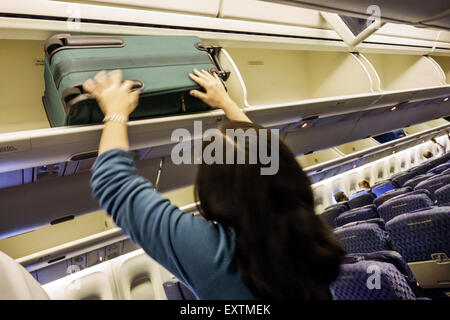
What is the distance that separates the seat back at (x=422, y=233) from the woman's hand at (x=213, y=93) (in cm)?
146

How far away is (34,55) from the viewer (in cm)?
157

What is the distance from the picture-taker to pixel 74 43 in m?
1.20

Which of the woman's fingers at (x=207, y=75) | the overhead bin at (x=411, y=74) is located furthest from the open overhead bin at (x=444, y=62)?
the woman's fingers at (x=207, y=75)

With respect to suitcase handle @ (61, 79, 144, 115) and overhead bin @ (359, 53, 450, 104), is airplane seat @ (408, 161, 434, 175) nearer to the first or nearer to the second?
overhead bin @ (359, 53, 450, 104)

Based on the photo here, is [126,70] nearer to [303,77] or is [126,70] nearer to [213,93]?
[213,93]

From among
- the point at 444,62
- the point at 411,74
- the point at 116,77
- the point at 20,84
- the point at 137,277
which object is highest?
the point at 444,62

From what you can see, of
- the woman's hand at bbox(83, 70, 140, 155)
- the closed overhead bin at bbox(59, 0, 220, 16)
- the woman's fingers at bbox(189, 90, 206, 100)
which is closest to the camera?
the woman's hand at bbox(83, 70, 140, 155)

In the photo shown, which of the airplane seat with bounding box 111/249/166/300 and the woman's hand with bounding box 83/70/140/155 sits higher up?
the woman's hand with bounding box 83/70/140/155

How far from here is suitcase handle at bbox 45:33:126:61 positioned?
1.20m


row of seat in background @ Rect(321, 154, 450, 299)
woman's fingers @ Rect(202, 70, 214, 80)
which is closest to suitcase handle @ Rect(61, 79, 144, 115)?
woman's fingers @ Rect(202, 70, 214, 80)

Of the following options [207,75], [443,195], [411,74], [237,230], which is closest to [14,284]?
[237,230]

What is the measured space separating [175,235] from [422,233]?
192 centimetres

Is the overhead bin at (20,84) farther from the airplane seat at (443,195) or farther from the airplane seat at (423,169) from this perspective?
the airplane seat at (423,169)

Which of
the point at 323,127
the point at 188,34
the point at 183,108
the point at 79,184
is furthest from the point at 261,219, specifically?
the point at 323,127
